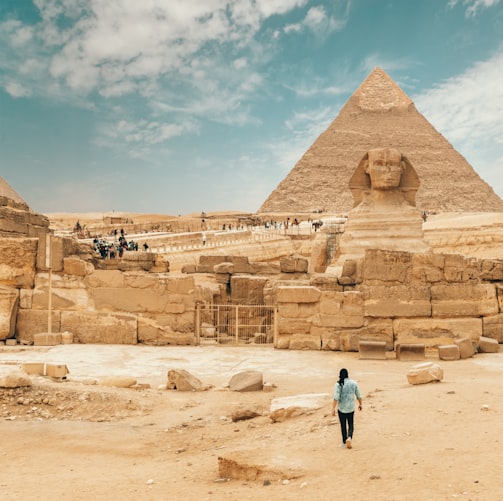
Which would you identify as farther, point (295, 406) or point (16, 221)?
point (16, 221)

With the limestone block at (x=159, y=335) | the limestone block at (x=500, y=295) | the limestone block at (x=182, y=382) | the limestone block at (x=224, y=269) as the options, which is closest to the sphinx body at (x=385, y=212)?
the limestone block at (x=224, y=269)

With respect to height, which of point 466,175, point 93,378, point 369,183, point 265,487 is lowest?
point 265,487

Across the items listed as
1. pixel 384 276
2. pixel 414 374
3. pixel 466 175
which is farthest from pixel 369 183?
pixel 466 175

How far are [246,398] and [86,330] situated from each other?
324 centimetres

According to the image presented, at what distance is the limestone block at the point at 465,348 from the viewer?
698 centimetres

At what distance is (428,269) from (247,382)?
3.22 meters

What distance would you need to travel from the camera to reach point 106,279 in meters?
7.90

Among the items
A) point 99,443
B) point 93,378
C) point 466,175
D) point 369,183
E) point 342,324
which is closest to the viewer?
point 99,443

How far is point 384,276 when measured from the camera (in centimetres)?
762

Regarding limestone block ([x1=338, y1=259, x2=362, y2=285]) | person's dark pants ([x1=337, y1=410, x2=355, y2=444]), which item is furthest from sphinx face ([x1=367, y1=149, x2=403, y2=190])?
person's dark pants ([x1=337, y1=410, x2=355, y2=444])

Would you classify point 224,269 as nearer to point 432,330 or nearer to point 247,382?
point 432,330

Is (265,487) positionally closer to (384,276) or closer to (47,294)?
(384,276)

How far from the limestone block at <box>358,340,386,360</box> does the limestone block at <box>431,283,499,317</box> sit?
3.06 ft

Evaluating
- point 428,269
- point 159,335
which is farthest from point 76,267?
point 428,269
